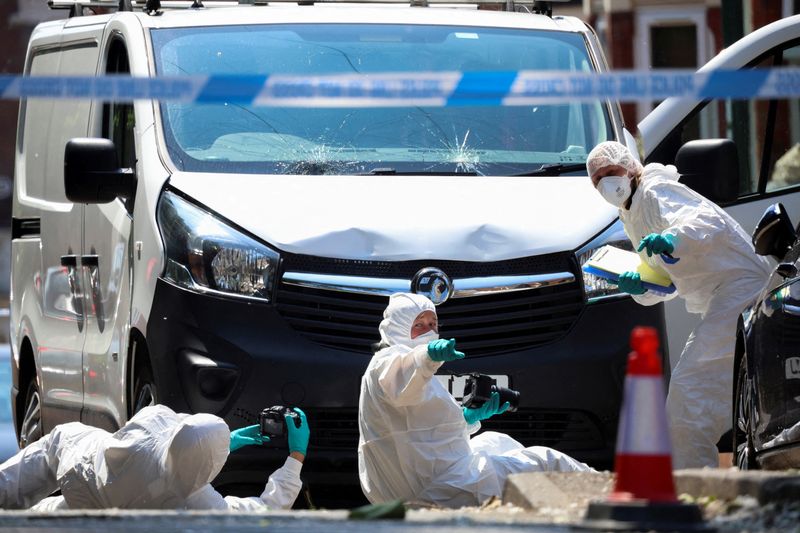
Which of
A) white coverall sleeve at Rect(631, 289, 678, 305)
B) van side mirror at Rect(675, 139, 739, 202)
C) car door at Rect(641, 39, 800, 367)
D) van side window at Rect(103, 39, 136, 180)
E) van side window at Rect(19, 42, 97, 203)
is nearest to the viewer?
white coverall sleeve at Rect(631, 289, 678, 305)

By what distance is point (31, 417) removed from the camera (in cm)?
1044

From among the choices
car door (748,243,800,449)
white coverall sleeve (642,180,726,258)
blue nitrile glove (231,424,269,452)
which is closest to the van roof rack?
white coverall sleeve (642,180,726,258)

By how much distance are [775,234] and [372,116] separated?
188 centimetres

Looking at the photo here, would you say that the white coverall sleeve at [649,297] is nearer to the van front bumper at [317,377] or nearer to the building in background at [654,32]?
the van front bumper at [317,377]

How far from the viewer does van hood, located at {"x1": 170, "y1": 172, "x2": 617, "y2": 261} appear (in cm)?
781

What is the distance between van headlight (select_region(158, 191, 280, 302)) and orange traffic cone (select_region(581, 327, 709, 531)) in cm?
261

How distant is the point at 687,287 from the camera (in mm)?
8961

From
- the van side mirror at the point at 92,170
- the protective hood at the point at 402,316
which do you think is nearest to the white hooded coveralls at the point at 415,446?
the protective hood at the point at 402,316

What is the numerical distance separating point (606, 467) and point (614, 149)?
1.40 m

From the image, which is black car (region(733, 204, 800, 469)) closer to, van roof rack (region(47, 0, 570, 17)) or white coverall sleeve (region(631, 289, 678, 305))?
white coverall sleeve (region(631, 289, 678, 305))

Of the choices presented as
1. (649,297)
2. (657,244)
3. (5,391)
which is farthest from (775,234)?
(5,391)

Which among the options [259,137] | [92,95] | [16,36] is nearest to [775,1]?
[16,36]

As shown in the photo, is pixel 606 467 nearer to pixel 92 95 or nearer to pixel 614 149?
pixel 614 149

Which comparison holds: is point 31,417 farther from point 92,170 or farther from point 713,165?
point 713,165
